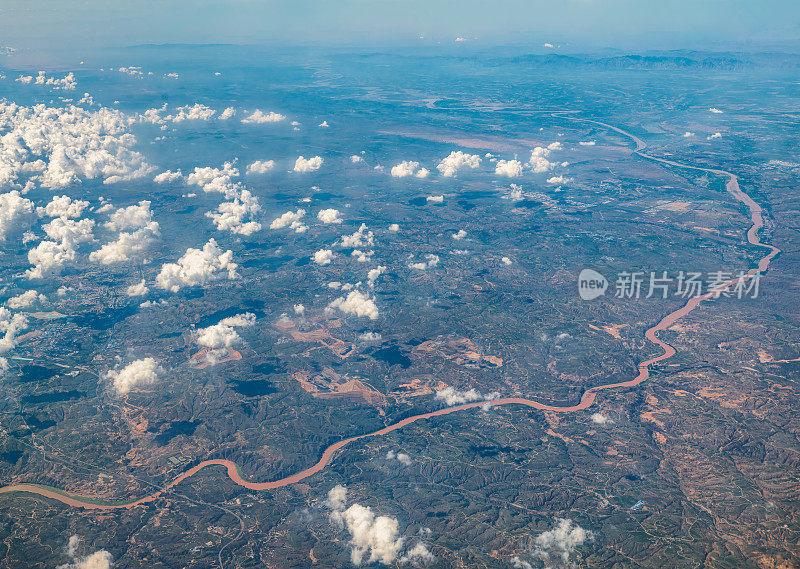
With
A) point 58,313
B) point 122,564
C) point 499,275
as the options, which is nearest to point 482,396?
point 499,275

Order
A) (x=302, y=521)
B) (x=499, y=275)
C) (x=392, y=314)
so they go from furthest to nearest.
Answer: (x=499, y=275)
(x=392, y=314)
(x=302, y=521)

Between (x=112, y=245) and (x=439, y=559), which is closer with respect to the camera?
(x=439, y=559)

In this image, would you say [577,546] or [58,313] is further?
[58,313]

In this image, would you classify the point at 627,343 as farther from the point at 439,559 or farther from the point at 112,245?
the point at 112,245

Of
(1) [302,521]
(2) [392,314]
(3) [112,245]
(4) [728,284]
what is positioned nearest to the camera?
(1) [302,521]

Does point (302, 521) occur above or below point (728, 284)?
below

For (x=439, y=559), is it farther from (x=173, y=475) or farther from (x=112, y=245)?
(x=112, y=245)

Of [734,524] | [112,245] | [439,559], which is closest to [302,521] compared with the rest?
[439,559]

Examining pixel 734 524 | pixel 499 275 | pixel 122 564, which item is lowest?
pixel 122 564

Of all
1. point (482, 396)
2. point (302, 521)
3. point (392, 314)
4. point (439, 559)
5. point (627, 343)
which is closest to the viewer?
point (439, 559)
